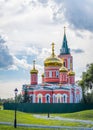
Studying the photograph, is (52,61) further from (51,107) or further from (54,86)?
(51,107)

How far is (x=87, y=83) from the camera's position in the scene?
274ft

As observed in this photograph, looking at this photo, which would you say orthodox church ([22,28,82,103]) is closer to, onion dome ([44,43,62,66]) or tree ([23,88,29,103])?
onion dome ([44,43,62,66])

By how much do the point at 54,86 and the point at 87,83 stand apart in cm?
769

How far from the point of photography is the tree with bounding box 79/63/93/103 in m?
80.4

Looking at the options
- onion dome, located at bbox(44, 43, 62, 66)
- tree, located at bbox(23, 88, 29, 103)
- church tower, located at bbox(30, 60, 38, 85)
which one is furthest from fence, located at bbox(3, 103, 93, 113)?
church tower, located at bbox(30, 60, 38, 85)

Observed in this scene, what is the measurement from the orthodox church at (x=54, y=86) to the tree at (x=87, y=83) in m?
1.62

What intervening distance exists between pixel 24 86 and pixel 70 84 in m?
11.8

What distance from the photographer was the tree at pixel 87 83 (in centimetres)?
8038

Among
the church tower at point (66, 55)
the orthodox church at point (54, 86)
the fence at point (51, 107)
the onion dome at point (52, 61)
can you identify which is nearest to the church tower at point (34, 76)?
the orthodox church at point (54, 86)

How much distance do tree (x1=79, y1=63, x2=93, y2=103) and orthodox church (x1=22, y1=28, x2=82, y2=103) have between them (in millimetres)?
1623

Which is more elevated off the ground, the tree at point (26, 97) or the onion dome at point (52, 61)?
the onion dome at point (52, 61)

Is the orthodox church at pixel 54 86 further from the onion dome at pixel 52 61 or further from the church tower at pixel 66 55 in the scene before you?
the church tower at pixel 66 55

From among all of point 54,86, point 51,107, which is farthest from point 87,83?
point 51,107

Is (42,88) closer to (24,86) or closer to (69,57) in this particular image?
(24,86)
